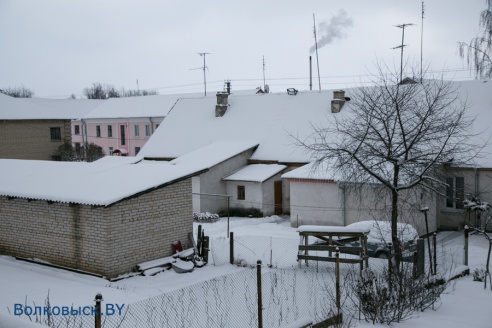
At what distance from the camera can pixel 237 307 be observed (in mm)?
11305

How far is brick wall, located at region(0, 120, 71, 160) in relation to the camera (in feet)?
129

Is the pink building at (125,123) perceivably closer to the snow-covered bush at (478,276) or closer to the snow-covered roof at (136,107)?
the snow-covered roof at (136,107)

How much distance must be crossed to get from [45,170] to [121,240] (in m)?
6.31

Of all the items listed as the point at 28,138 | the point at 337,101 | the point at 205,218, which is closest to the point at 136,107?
the point at 28,138

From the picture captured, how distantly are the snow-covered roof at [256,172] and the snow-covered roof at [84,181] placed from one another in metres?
9.97

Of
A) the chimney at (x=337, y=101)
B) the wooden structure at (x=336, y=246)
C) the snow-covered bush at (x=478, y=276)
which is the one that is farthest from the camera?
the chimney at (x=337, y=101)

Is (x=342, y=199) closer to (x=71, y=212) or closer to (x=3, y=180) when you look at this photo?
(x=71, y=212)

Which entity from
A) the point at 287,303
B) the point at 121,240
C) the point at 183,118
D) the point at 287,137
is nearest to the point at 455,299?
the point at 287,303

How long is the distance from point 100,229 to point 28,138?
2939cm

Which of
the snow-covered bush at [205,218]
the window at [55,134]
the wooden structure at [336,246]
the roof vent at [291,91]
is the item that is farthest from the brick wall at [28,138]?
the wooden structure at [336,246]

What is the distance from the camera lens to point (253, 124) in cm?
3369

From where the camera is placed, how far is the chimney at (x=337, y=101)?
31.4 meters

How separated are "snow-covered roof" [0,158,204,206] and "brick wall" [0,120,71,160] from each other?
20.6 m

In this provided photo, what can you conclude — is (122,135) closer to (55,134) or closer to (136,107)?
(136,107)
